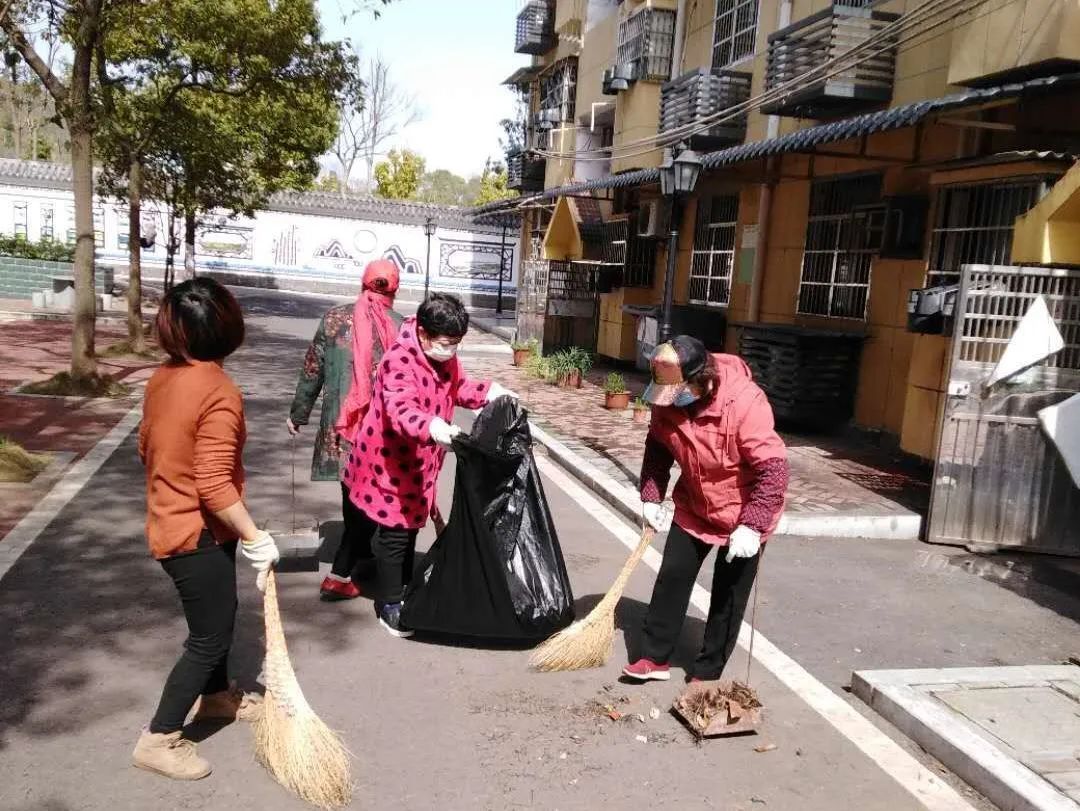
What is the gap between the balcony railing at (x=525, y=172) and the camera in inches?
993

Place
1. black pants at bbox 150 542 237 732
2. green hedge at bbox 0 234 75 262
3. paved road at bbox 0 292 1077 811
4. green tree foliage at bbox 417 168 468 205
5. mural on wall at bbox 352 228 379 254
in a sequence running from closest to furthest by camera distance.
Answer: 1. black pants at bbox 150 542 237 732
2. paved road at bbox 0 292 1077 811
3. green hedge at bbox 0 234 75 262
4. mural on wall at bbox 352 228 379 254
5. green tree foliage at bbox 417 168 468 205

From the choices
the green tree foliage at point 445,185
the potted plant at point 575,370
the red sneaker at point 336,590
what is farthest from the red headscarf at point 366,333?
the green tree foliage at point 445,185

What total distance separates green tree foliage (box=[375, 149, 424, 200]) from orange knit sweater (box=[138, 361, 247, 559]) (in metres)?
47.2

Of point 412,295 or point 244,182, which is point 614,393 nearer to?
point 244,182

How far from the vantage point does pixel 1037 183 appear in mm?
7473

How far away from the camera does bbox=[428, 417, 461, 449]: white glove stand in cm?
382

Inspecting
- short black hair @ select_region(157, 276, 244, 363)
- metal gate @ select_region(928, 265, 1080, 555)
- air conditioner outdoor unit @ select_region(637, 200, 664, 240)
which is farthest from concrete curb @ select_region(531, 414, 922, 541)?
air conditioner outdoor unit @ select_region(637, 200, 664, 240)

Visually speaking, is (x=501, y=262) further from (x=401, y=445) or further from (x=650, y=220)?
(x=401, y=445)

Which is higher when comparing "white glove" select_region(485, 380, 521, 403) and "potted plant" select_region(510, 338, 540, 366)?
"white glove" select_region(485, 380, 521, 403)

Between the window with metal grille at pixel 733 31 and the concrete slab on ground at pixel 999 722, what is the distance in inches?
450

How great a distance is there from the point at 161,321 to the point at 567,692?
87.5 inches

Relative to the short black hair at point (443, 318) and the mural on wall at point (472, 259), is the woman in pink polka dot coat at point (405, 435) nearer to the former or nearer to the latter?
the short black hair at point (443, 318)

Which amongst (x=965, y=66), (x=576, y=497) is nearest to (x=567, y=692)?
(x=576, y=497)

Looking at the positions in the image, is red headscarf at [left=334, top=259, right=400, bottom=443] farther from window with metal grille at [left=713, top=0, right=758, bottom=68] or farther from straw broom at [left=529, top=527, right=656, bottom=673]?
window with metal grille at [left=713, top=0, right=758, bottom=68]
